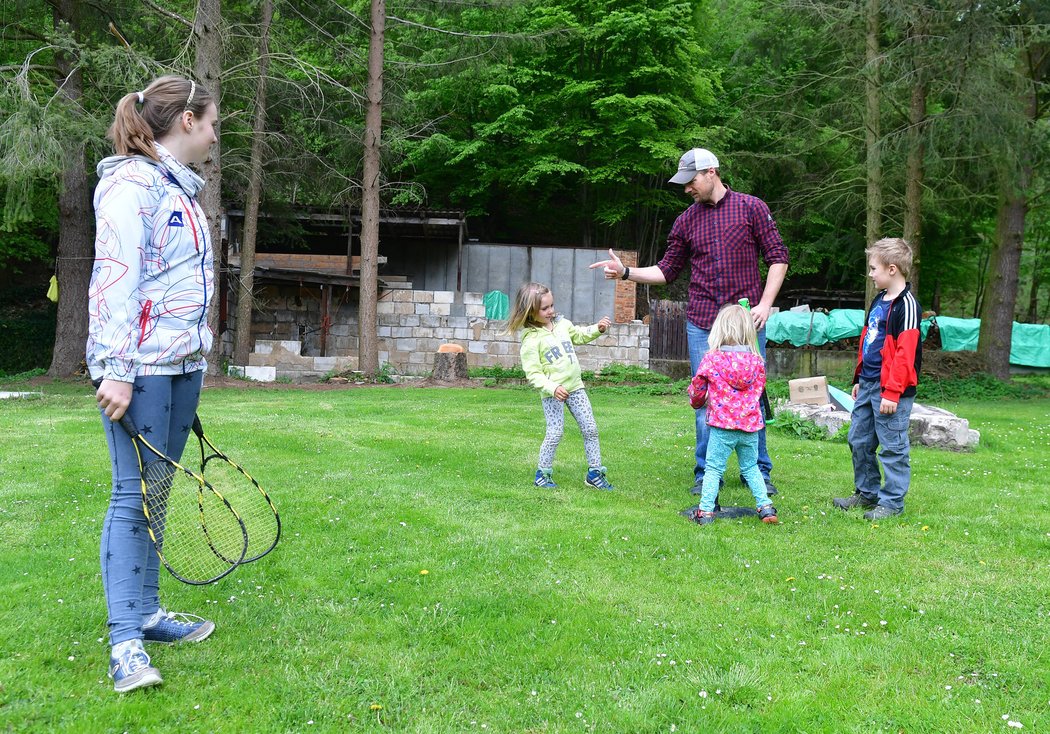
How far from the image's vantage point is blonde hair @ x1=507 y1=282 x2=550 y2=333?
243 inches

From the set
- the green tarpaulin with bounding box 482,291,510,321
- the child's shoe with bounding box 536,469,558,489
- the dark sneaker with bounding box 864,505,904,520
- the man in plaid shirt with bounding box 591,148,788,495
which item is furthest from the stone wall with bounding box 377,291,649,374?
the dark sneaker with bounding box 864,505,904,520

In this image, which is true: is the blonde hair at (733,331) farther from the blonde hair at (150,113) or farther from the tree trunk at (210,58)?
the tree trunk at (210,58)

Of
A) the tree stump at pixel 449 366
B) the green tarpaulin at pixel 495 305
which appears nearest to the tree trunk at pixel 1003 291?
the green tarpaulin at pixel 495 305

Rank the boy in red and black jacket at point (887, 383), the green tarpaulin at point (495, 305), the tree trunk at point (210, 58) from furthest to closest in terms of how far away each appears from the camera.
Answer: the green tarpaulin at point (495, 305) < the tree trunk at point (210, 58) < the boy in red and black jacket at point (887, 383)

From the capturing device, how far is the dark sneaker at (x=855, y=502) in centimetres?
569

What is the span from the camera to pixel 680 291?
105 ft

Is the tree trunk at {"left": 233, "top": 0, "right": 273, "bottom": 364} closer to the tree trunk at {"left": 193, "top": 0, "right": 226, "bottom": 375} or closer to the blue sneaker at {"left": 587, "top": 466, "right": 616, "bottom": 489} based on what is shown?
the tree trunk at {"left": 193, "top": 0, "right": 226, "bottom": 375}

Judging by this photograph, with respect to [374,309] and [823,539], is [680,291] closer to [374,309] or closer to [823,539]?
[374,309]

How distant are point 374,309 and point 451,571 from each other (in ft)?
49.4

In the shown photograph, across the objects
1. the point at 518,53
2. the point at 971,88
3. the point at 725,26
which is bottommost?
the point at 971,88

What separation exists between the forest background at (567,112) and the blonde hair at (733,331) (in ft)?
40.9

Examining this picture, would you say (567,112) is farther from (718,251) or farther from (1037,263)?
(718,251)

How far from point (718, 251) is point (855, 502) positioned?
2090 millimetres

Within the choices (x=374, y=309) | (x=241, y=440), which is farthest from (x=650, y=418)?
(x=374, y=309)
